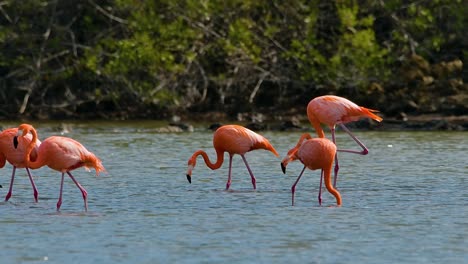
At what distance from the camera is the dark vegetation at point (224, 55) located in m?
28.4

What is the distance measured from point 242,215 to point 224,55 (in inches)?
741

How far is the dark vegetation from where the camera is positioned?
2838 centimetres

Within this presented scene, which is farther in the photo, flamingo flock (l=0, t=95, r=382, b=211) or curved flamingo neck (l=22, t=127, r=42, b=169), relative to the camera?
curved flamingo neck (l=22, t=127, r=42, b=169)

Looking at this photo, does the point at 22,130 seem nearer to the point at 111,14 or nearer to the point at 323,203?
the point at 323,203

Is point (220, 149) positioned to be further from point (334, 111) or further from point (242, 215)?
point (242, 215)

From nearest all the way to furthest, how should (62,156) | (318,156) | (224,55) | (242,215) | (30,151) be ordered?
(242,215) → (62,156) → (318,156) → (30,151) → (224,55)

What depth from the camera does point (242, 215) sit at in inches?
420

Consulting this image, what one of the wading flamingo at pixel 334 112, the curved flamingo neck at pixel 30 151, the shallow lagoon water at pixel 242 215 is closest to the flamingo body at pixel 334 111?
the wading flamingo at pixel 334 112

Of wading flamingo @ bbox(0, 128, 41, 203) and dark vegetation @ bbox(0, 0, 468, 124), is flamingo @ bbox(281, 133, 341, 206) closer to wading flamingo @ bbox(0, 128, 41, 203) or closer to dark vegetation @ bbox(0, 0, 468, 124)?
wading flamingo @ bbox(0, 128, 41, 203)

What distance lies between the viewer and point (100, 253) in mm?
8445

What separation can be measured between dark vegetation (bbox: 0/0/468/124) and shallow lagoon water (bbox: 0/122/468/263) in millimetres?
10841

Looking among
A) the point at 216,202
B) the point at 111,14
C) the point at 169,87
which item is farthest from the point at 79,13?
the point at 216,202

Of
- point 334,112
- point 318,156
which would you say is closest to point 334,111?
point 334,112

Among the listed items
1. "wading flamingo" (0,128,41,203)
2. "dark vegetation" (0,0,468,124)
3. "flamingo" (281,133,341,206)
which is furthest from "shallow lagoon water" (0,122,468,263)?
"dark vegetation" (0,0,468,124)
